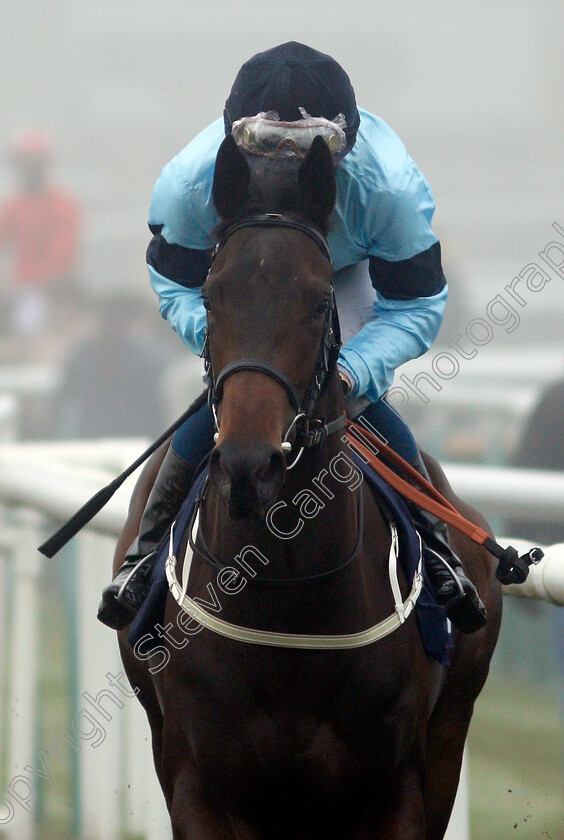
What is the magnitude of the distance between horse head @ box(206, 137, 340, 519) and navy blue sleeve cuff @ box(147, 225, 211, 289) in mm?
→ 591

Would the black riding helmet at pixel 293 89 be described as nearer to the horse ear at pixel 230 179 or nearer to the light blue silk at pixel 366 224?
the light blue silk at pixel 366 224

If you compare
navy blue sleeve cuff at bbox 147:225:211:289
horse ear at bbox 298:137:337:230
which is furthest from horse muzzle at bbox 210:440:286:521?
navy blue sleeve cuff at bbox 147:225:211:289

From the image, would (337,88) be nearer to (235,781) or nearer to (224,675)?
(224,675)

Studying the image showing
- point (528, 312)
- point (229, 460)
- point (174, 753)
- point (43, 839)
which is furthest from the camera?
point (528, 312)

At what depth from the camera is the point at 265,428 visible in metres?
2.10

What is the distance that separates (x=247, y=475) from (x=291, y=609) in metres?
0.54

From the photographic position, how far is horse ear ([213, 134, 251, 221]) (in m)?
2.34

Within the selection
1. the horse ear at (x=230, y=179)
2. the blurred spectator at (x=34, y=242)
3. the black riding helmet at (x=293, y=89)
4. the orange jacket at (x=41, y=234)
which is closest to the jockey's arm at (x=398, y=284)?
the black riding helmet at (x=293, y=89)

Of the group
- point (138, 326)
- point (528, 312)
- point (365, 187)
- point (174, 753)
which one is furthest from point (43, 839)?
point (528, 312)

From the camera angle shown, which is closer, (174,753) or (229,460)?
(229,460)

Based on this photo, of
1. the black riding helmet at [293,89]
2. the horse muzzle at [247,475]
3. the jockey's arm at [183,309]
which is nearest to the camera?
the horse muzzle at [247,475]

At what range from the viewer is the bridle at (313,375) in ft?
7.19

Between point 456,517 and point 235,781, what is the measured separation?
31.9 inches

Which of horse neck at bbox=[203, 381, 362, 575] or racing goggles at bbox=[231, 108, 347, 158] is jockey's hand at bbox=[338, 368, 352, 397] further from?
racing goggles at bbox=[231, 108, 347, 158]
